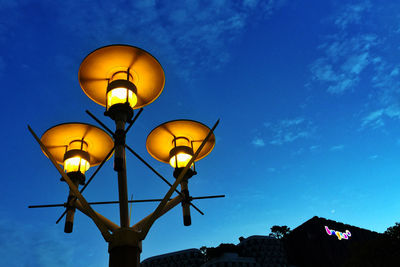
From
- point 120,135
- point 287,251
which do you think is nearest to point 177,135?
point 120,135

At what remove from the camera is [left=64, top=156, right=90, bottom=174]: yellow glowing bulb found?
4695mm

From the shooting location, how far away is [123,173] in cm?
399

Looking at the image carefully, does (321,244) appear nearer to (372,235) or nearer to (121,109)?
(372,235)

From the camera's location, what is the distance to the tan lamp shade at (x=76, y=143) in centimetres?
479

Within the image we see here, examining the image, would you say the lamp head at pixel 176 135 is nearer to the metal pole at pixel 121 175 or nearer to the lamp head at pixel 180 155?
the lamp head at pixel 180 155

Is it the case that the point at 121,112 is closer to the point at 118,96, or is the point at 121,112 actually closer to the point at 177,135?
the point at 118,96

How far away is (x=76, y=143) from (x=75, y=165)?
44 cm

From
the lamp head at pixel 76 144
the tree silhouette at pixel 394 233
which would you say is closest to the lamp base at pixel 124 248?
the lamp head at pixel 76 144

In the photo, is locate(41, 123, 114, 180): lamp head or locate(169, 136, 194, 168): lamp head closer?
locate(41, 123, 114, 180): lamp head

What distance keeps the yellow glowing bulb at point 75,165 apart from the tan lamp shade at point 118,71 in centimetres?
93

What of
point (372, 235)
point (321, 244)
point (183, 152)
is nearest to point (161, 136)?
point (183, 152)

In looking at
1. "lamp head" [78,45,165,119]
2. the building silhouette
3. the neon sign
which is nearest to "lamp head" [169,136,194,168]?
"lamp head" [78,45,165,119]

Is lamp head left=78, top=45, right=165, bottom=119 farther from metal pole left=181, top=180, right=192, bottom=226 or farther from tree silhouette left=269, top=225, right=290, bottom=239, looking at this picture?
tree silhouette left=269, top=225, right=290, bottom=239

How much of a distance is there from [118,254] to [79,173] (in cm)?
154
